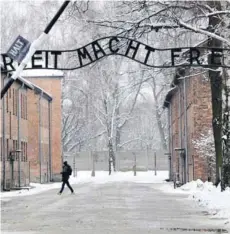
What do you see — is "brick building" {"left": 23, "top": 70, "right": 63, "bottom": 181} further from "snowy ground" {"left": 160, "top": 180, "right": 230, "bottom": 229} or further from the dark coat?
"snowy ground" {"left": 160, "top": 180, "right": 230, "bottom": 229}

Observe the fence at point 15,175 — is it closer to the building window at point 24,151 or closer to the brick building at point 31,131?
the brick building at point 31,131

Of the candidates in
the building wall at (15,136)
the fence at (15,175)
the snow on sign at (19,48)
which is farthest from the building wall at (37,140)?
the snow on sign at (19,48)

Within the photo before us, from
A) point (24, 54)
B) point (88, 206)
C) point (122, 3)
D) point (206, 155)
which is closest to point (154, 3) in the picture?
point (122, 3)

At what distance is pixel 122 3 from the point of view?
18.5m

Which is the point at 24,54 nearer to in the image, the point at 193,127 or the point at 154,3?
the point at 154,3

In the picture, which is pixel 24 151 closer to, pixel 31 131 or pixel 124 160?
pixel 31 131

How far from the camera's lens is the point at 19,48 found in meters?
11.1

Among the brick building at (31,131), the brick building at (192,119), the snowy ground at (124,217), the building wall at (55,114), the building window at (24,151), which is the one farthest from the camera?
the building wall at (55,114)

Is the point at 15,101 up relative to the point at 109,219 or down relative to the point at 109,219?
up

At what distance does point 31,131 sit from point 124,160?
23.1 meters

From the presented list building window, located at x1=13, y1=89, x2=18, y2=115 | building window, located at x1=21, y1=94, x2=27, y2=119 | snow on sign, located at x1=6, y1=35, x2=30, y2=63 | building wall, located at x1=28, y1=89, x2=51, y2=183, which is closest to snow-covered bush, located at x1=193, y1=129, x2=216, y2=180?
building window, located at x1=13, y1=89, x2=18, y2=115

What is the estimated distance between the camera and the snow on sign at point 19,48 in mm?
11141

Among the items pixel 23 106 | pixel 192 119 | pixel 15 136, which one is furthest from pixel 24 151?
pixel 192 119

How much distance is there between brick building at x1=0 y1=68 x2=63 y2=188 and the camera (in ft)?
142
